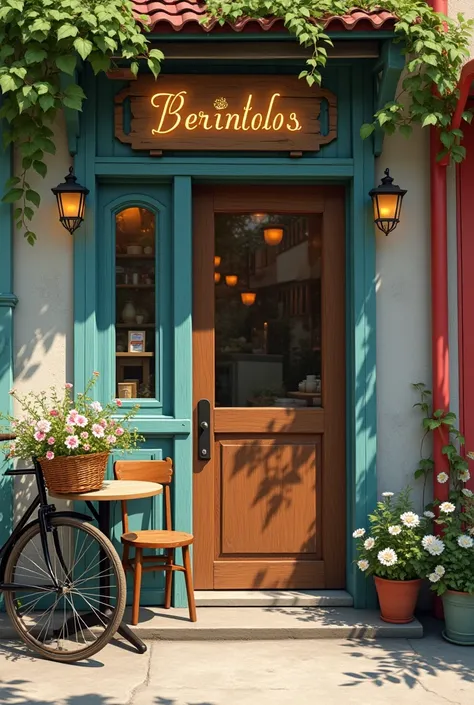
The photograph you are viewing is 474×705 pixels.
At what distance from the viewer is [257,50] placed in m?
5.35

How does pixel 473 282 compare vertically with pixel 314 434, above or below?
above

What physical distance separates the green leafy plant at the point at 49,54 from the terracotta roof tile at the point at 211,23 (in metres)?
0.13

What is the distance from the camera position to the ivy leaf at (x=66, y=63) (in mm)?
5051

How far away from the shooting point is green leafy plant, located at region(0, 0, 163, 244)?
16.4ft

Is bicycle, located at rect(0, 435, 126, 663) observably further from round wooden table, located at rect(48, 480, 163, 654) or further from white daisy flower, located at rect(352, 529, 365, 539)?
white daisy flower, located at rect(352, 529, 365, 539)

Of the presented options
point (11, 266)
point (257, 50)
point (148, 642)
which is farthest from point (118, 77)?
point (148, 642)

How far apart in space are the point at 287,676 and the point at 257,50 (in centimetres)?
379

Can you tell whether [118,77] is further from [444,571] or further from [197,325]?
[444,571]

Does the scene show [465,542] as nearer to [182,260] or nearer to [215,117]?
[182,260]

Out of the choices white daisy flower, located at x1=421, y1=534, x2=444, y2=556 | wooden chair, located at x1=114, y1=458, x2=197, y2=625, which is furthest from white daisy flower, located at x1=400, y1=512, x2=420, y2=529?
wooden chair, located at x1=114, y1=458, x2=197, y2=625

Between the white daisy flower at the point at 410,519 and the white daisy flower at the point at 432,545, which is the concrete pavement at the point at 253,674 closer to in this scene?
the white daisy flower at the point at 432,545

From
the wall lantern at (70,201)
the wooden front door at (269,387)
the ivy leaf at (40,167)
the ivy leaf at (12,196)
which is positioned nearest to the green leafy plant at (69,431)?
the wooden front door at (269,387)

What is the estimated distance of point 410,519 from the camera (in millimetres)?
5250

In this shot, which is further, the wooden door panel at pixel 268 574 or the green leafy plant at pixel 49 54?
the wooden door panel at pixel 268 574
